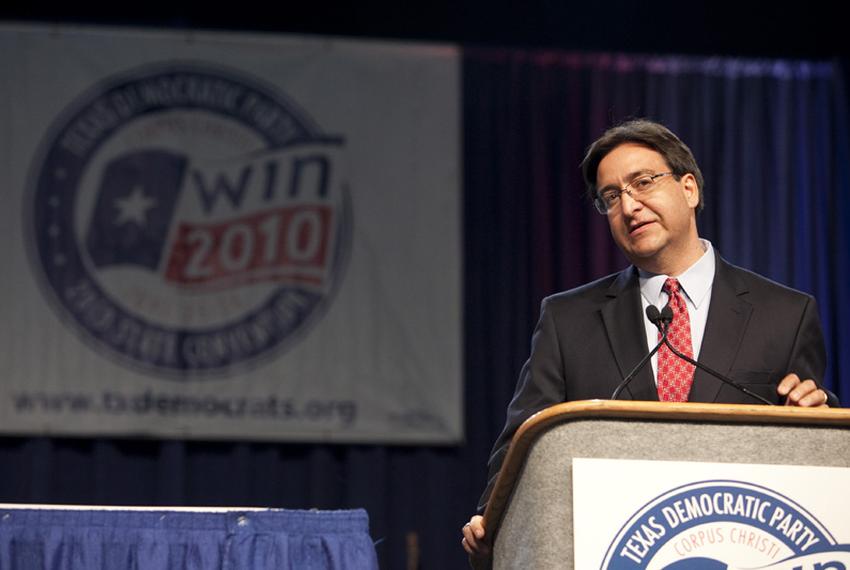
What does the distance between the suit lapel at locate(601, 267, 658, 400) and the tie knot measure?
0.17 feet

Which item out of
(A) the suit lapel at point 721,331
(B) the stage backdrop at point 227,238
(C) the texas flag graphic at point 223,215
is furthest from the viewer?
(C) the texas flag graphic at point 223,215

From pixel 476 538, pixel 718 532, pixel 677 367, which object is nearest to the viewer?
pixel 718 532

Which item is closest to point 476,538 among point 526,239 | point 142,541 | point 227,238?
point 142,541

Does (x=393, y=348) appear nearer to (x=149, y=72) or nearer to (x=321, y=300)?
(x=321, y=300)

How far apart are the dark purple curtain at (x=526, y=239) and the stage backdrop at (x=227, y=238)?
0.22 metres

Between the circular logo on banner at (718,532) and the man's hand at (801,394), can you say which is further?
the man's hand at (801,394)

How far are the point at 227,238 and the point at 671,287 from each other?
10.5 feet

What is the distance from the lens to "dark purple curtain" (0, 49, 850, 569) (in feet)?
17.3

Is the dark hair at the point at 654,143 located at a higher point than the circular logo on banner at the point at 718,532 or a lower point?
higher

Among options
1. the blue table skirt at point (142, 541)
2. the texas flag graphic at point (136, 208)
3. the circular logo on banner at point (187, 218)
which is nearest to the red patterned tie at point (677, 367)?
the blue table skirt at point (142, 541)

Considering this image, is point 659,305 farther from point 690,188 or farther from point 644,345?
point 690,188

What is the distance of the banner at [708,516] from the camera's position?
1.60 m

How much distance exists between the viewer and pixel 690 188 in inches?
96.5

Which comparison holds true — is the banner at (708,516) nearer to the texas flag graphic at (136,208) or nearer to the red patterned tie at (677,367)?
the red patterned tie at (677,367)
